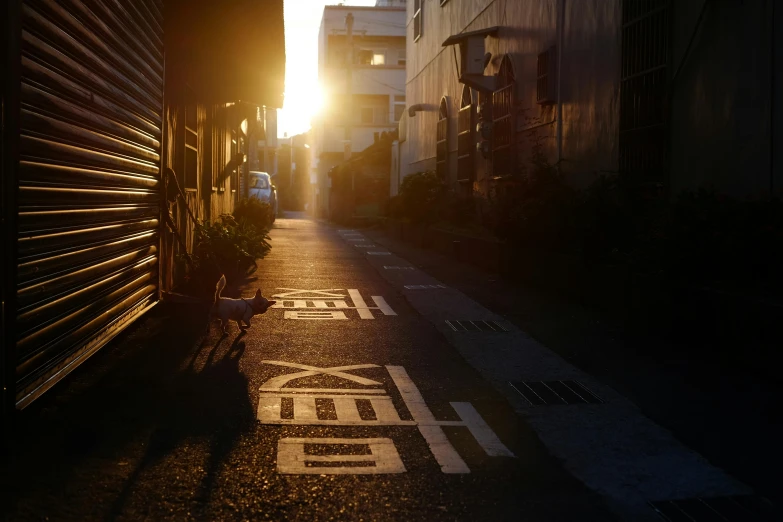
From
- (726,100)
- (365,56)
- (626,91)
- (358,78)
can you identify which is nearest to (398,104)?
(358,78)

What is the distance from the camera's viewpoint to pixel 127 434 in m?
4.49

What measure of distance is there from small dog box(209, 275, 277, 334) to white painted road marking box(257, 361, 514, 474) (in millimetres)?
1615

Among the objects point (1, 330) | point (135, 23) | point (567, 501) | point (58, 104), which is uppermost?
point (135, 23)

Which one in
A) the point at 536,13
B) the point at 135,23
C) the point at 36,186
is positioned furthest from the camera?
the point at 536,13

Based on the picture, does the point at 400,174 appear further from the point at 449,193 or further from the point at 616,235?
the point at 616,235

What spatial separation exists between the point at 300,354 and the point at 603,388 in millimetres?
2450

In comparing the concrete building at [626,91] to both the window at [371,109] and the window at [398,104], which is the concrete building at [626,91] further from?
the window at [371,109]

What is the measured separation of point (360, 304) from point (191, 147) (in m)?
4.05

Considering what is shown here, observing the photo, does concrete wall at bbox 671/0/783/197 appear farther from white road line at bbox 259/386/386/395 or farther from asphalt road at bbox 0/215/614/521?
white road line at bbox 259/386/386/395

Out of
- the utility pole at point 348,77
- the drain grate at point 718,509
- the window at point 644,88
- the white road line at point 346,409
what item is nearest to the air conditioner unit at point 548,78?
the window at point 644,88

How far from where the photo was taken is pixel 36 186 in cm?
479

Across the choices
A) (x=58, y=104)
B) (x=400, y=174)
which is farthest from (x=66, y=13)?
(x=400, y=174)

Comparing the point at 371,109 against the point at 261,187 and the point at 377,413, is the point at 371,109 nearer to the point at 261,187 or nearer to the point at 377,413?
the point at 261,187

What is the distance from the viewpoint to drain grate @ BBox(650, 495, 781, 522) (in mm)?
3498
